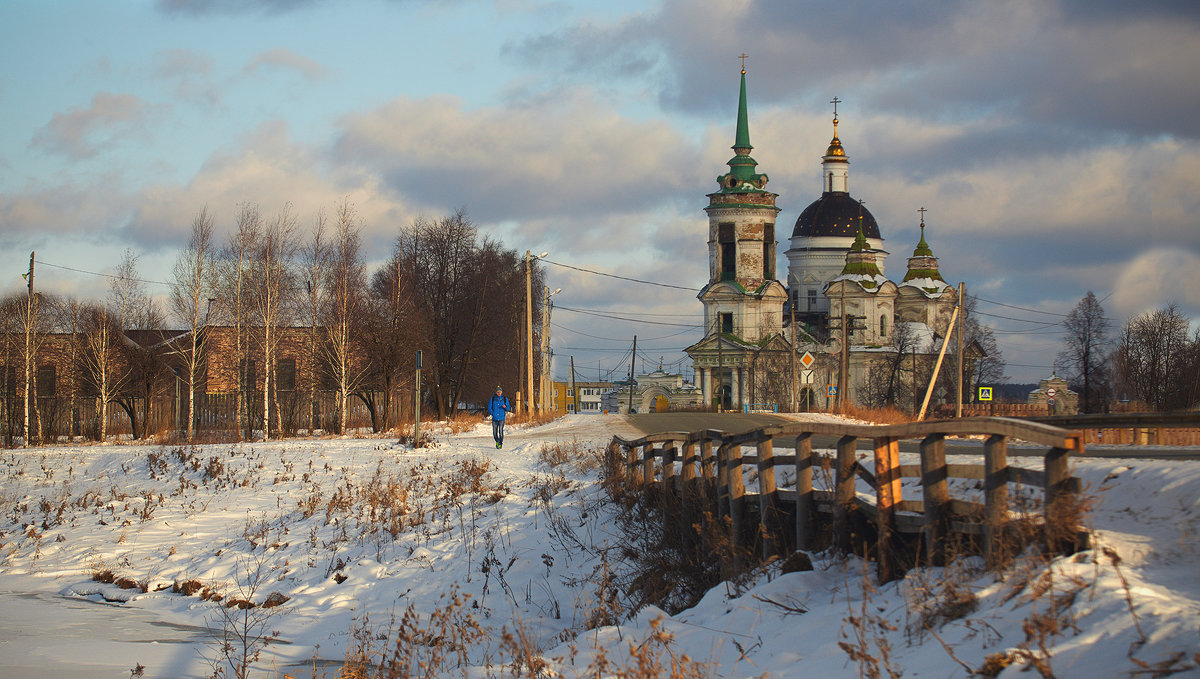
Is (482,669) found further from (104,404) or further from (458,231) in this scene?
(458,231)

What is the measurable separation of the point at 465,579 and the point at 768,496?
6.06 metres

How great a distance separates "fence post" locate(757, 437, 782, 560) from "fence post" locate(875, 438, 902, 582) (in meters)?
2.02

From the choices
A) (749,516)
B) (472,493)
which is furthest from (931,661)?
(472,493)

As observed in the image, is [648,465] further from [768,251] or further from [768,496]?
[768,251]

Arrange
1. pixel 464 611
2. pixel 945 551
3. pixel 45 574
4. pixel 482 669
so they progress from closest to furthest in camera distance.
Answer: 1. pixel 945 551
2. pixel 482 669
3. pixel 464 611
4. pixel 45 574

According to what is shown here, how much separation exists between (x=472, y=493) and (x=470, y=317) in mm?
37350

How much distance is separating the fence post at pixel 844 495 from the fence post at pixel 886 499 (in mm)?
498

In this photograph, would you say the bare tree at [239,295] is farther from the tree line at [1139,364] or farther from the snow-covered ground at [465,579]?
the tree line at [1139,364]

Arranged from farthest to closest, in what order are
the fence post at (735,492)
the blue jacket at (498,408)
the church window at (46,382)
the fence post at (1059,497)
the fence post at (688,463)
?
the church window at (46,382) → the blue jacket at (498,408) → the fence post at (688,463) → the fence post at (735,492) → the fence post at (1059,497)

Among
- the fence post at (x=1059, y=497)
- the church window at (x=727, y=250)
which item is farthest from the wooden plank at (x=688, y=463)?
the church window at (x=727, y=250)

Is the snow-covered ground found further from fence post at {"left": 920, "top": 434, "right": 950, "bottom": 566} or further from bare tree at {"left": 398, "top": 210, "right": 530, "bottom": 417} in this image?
bare tree at {"left": 398, "top": 210, "right": 530, "bottom": 417}

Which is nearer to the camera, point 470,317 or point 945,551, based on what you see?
point 945,551

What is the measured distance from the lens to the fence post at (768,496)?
1070 centimetres

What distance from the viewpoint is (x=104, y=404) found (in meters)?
40.4
